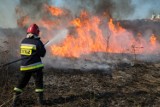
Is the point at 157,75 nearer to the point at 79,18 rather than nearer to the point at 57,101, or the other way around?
the point at 57,101

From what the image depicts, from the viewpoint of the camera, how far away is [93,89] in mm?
8633

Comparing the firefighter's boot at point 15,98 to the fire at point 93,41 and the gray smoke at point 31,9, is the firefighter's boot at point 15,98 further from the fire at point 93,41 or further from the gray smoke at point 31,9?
the gray smoke at point 31,9

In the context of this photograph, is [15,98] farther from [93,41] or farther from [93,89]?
[93,41]

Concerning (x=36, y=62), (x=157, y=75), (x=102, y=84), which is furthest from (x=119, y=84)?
(x=36, y=62)

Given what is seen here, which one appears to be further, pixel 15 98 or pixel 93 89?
pixel 93 89

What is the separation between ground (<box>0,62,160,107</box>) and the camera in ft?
24.9

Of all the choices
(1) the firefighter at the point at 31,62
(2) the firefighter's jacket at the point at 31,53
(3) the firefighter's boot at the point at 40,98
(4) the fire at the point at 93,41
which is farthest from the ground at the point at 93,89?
(4) the fire at the point at 93,41

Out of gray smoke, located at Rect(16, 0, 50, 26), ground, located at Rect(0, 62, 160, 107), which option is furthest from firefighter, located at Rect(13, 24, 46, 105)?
gray smoke, located at Rect(16, 0, 50, 26)

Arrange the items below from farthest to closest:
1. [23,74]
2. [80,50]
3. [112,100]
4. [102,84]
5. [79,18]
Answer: [79,18]
[80,50]
[102,84]
[112,100]
[23,74]

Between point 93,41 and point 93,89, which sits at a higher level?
point 93,41

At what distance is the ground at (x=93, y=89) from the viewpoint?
299 inches

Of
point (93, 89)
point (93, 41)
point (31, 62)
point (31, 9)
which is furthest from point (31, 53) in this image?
point (31, 9)

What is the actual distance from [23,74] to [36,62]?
458 millimetres

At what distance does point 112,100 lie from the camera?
25.9ft
